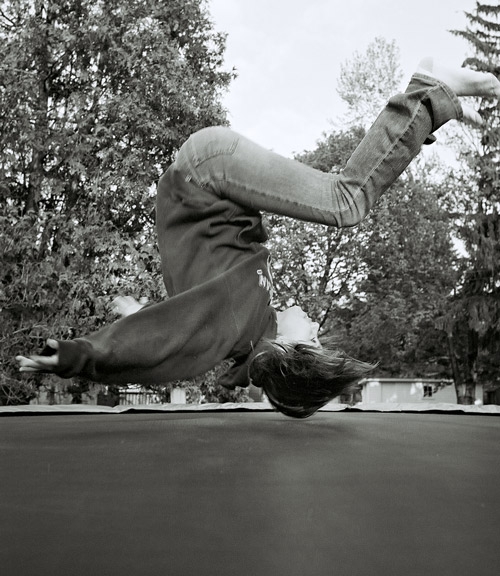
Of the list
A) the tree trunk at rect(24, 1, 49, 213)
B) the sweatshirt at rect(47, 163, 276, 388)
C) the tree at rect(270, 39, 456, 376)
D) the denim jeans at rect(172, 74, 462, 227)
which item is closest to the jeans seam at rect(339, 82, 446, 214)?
the denim jeans at rect(172, 74, 462, 227)

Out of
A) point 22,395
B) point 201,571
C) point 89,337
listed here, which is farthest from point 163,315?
point 22,395

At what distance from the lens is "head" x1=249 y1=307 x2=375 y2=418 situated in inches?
68.8

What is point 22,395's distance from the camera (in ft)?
23.2

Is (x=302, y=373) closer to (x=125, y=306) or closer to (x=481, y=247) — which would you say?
(x=125, y=306)

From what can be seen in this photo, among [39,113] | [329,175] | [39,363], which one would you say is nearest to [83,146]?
[39,113]

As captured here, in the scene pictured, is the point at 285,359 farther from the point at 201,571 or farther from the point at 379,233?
the point at 379,233

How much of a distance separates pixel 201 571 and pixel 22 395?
690 centimetres

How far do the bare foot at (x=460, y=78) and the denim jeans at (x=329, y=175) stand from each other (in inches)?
0.8

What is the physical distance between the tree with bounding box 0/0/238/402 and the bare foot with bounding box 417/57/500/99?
532 centimetres

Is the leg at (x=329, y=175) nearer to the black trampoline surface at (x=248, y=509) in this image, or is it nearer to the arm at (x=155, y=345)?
the arm at (x=155, y=345)

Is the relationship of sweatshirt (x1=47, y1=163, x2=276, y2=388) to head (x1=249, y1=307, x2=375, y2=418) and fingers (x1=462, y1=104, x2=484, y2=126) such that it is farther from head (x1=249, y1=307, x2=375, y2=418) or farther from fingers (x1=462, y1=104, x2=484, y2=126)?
fingers (x1=462, y1=104, x2=484, y2=126)

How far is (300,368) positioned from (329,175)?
566mm

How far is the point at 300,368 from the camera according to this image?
6.07 ft

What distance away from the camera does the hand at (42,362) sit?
4.10ft
